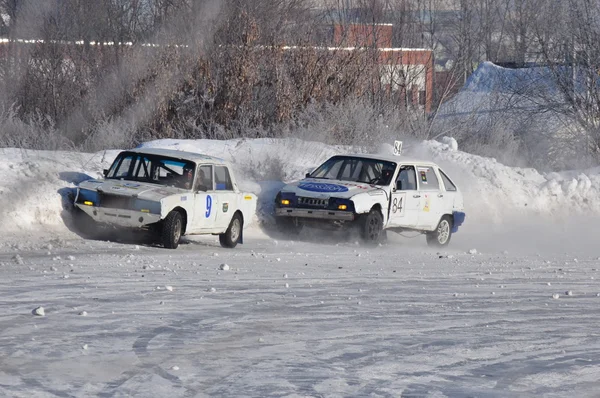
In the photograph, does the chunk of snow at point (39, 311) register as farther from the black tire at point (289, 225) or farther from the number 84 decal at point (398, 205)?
the number 84 decal at point (398, 205)

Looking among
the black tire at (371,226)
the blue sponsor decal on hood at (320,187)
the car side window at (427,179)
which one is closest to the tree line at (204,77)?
the car side window at (427,179)

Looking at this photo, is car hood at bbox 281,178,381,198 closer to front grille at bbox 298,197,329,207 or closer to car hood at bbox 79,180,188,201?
front grille at bbox 298,197,329,207

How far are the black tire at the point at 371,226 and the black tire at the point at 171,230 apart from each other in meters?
3.30

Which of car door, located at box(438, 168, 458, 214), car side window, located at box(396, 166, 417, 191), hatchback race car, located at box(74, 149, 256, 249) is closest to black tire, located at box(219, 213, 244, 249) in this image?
hatchback race car, located at box(74, 149, 256, 249)

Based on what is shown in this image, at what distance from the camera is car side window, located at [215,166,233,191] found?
17034 millimetres

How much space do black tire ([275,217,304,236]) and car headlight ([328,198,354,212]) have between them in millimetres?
701

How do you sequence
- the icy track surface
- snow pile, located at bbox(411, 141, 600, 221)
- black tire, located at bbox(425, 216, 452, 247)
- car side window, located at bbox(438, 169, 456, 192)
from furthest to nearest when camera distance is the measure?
snow pile, located at bbox(411, 141, 600, 221) → car side window, located at bbox(438, 169, 456, 192) → black tire, located at bbox(425, 216, 452, 247) → the icy track surface

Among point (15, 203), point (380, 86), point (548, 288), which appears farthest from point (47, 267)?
point (380, 86)

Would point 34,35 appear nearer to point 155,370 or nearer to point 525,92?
point 525,92

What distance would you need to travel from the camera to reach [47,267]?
13023 mm

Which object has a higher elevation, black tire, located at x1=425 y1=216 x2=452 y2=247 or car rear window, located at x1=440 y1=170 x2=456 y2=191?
car rear window, located at x1=440 y1=170 x2=456 y2=191

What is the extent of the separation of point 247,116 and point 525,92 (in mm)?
16009

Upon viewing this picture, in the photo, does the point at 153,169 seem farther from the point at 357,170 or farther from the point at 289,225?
the point at 357,170

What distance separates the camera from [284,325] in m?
9.91
